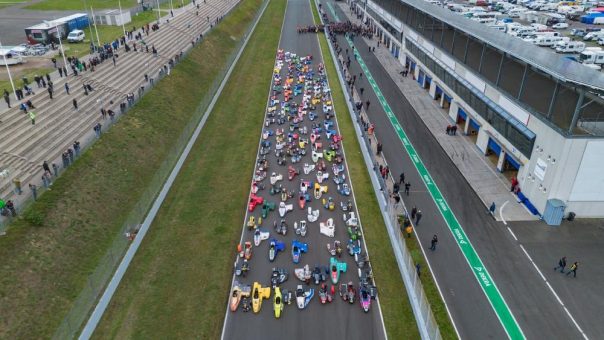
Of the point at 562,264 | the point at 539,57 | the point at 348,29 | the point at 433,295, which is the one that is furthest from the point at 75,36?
the point at 562,264

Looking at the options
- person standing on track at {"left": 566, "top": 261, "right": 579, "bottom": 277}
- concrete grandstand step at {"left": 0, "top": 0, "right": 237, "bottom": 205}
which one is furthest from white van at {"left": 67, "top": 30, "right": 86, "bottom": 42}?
person standing on track at {"left": 566, "top": 261, "right": 579, "bottom": 277}

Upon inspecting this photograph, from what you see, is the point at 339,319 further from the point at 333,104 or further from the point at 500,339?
the point at 333,104

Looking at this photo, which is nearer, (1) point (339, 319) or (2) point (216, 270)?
(1) point (339, 319)

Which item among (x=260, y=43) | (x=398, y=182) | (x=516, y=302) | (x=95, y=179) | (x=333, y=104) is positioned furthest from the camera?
(x=260, y=43)

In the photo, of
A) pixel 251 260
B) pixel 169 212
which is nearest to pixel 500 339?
pixel 251 260

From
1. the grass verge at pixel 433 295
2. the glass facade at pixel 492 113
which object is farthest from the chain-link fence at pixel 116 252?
the glass facade at pixel 492 113

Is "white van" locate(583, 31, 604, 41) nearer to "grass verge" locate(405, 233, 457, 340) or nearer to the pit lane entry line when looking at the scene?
the pit lane entry line

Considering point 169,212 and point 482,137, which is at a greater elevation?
point 482,137

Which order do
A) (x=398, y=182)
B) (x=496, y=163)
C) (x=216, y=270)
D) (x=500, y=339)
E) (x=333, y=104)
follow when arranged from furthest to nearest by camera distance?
(x=333, y=104) → (x=496, y=163) → (x=398, y=182) → (x=216, y=270) → (x=500, y=339)
